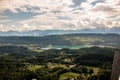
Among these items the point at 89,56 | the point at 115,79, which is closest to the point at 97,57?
the point at 89,56

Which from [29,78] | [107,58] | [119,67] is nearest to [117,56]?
[119,67]

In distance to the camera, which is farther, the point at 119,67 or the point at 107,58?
the point at 107,58

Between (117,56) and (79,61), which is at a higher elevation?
(117,56)

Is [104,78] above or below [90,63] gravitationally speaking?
above

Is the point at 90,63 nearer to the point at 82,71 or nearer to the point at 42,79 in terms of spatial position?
the point at 82,71

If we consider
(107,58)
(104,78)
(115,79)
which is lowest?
(107,58)

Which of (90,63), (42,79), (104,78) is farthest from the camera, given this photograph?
(90,63)

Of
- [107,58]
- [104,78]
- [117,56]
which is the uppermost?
[117,56]

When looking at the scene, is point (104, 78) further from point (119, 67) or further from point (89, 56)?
point (89, 56)

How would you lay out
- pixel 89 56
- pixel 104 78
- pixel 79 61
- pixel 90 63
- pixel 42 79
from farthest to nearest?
pixel 89 56 < pixel 79 61 < pixel 90 63 < pixel 42 79 < pixel 104 78
